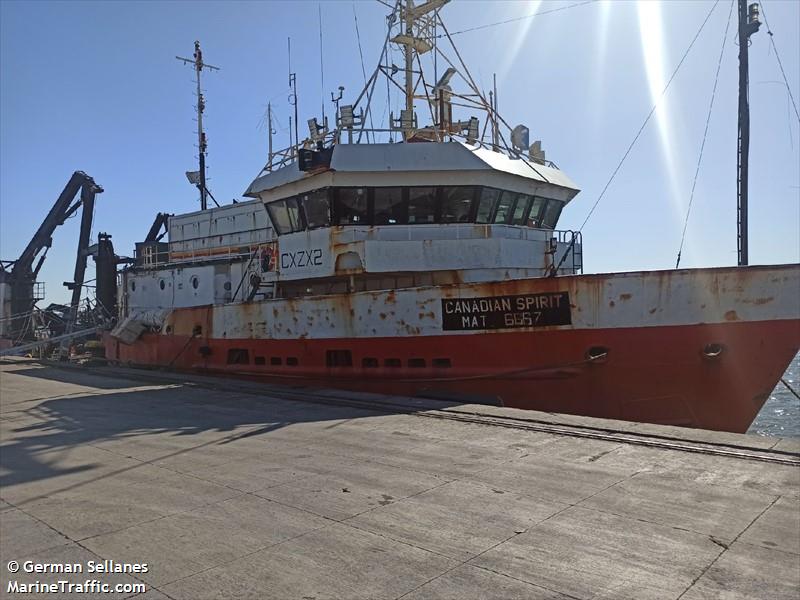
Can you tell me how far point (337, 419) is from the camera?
777 centimetres

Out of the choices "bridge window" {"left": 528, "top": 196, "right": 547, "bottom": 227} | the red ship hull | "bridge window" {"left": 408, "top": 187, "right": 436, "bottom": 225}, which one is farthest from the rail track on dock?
"bridge window" {"left": 528, "top": 196, "right": 547, "bottom": 227}

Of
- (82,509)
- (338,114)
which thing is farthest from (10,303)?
(82,509)

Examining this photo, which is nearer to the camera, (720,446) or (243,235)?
(720,446)

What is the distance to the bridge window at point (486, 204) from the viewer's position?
452 inches

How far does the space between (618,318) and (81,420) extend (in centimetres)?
771

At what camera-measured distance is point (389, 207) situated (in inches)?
453

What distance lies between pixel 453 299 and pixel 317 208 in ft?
12.4

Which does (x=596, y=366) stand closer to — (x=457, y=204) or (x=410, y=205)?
(x=457, y=204)

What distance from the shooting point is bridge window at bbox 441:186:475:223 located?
11.4m

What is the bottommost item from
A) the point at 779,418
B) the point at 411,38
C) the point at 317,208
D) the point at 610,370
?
the point at 779,418

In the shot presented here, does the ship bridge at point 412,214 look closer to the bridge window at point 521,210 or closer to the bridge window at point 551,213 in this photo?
the bridge window at point 521,210

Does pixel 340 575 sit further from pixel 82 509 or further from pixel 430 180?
pixel 430 180

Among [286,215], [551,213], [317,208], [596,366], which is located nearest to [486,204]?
[551,213]

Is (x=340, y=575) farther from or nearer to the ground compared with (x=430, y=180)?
nearer to the ground
